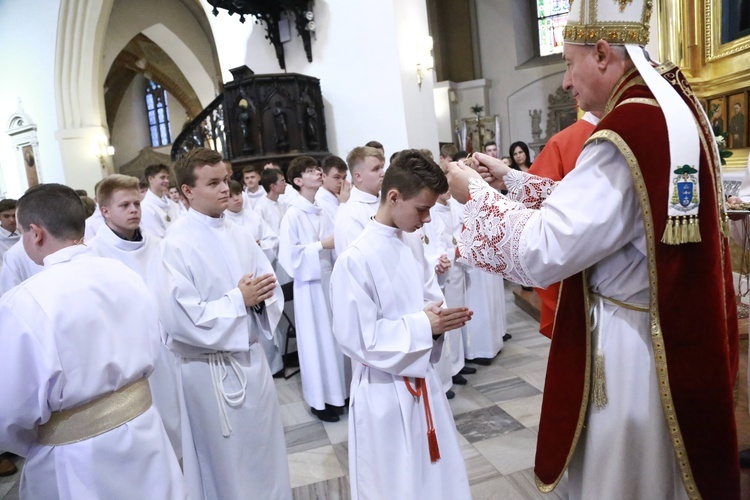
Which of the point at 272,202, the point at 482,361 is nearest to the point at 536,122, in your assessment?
the point at 272,202

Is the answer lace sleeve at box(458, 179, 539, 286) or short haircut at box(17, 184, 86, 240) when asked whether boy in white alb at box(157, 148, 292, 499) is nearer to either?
short haircut at box(17, 184, 86, 240)

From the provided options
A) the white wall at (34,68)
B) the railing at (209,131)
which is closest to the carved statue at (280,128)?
the railing at (209,131)

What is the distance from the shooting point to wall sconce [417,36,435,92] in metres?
8.41

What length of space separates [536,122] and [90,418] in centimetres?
1632

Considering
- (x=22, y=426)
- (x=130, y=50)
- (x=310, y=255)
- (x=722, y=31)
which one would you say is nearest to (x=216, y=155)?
(x=22, y=426)

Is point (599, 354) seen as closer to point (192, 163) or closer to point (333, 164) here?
point (192, 163)

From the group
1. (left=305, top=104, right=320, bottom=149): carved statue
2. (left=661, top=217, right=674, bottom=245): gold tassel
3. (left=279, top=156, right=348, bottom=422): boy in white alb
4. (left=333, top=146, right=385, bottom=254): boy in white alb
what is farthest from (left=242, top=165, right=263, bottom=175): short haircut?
(left=661, top=217, right=674, bottom=245): gold tassel

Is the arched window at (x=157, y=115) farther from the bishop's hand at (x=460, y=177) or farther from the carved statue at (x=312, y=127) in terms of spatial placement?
the bishop's hand at (x=460, y=177)

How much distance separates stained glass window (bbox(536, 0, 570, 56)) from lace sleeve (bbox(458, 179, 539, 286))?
1672cm

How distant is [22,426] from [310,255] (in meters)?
2.72

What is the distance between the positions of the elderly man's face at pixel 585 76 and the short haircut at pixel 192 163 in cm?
176

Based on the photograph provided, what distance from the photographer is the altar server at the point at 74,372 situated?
5.88ft

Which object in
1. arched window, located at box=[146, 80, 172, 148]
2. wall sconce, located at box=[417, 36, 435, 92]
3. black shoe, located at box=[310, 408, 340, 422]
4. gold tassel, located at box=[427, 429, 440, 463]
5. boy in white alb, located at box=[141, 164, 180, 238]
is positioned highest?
arched window, located at box=[146, 80, 172, 148]

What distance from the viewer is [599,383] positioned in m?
1.59
